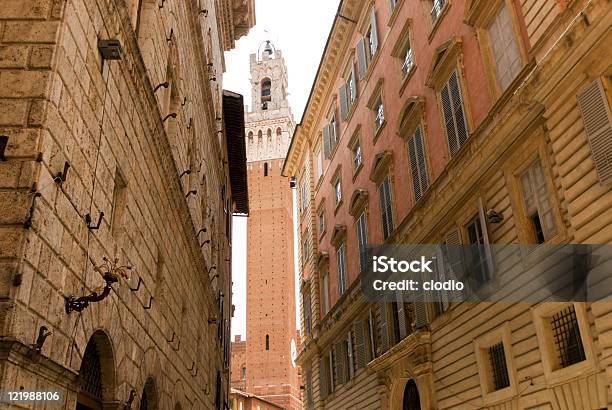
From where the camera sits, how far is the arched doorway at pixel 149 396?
1073 centimetres

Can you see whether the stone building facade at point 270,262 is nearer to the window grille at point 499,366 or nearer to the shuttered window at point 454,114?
the shuttered window at point 454,114

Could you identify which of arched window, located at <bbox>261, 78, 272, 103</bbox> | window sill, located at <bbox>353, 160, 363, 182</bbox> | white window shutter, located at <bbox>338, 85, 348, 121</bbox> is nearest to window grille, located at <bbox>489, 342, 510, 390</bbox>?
window sill, located at <bbox>353, 160, 363, 182</bbox>

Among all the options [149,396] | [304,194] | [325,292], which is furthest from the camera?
[304,194]

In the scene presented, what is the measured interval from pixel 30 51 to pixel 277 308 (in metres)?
66.5

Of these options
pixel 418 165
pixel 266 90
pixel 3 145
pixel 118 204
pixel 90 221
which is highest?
pixel 266 90

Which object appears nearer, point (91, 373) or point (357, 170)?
point (91, 373)

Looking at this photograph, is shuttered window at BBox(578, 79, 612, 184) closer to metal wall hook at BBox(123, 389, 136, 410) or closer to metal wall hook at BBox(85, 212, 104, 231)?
metal wall hook at BBox(85, 212, 104, 231)

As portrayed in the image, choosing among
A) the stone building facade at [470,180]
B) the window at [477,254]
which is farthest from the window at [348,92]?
the window at [477,254]

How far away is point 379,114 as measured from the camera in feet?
70.1

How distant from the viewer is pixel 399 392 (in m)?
17.7

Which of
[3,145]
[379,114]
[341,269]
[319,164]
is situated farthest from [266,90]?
[3,145]

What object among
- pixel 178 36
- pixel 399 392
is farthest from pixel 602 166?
pixel 399 392

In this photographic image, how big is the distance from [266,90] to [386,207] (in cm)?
7032

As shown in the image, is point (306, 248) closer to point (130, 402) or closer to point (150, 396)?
point (150, 396)
